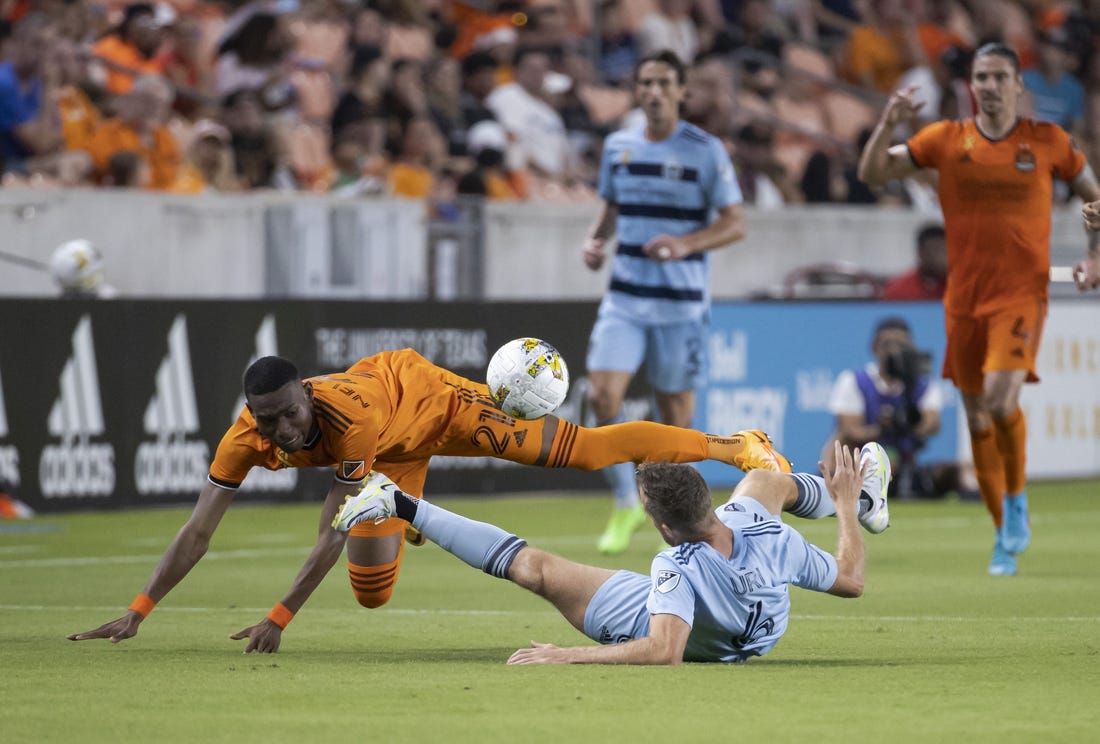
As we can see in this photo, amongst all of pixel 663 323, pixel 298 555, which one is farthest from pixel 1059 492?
pixel 298 555

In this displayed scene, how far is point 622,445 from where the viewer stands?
9.15m

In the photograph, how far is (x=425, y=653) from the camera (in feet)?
26.5

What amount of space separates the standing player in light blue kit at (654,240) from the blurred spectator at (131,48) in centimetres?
741

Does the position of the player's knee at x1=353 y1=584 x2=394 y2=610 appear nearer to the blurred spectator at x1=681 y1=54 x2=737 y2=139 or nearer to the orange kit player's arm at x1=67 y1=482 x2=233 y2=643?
the orange kit player's arm at x1=67 y1=482 x2=233 y2=643

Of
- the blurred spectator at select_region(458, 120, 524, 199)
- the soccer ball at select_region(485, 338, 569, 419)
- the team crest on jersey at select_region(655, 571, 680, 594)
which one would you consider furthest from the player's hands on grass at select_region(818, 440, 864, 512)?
the blurred spectator at select_region(458, 120, 524, 199)

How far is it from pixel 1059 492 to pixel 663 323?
6.97 m

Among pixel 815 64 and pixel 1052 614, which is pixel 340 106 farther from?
pixel 1052 614

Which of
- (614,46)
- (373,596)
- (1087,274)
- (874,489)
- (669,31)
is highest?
(669,31)

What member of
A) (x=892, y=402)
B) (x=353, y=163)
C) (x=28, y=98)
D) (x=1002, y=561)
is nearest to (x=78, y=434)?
(x=28, y=98)

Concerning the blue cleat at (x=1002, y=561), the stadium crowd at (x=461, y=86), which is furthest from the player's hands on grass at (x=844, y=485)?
the stadium crowd at (x=461, y=86)

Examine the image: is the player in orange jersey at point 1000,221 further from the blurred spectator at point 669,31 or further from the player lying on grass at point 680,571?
the blurred spectator at point 669,31

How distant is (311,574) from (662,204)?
5.15 m

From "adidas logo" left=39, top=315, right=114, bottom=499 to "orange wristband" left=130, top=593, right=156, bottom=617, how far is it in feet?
24.3

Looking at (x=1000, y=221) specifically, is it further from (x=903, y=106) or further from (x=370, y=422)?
(x=370, y=422)
